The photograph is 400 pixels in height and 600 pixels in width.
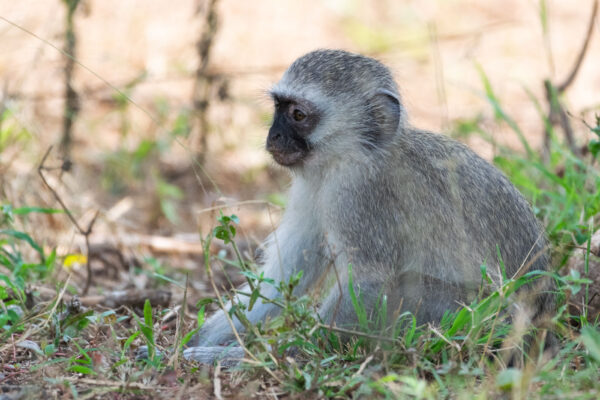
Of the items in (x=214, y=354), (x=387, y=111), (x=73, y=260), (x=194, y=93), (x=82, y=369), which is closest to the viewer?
(x=82, y=369)

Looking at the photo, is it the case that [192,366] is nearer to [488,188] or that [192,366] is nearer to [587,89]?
Result: [488,188]

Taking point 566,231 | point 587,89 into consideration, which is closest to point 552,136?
point 566,231

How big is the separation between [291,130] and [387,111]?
56cm

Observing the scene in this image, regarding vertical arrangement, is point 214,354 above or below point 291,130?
below

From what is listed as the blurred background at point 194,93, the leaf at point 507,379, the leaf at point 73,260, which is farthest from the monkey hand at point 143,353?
the leaf at point 73,260

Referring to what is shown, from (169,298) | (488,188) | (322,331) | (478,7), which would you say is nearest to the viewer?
(322,331)

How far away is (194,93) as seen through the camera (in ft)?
25.7

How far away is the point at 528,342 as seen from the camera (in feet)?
13.0

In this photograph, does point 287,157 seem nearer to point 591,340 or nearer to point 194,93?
point 591,340

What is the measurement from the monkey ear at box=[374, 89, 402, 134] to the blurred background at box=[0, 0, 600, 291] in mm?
427

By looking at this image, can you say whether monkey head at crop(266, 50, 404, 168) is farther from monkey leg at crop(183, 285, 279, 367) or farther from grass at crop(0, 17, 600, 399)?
monkey leg at crop(183, 285, 279, 367)

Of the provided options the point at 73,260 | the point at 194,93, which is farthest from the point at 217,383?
the point at 194,93

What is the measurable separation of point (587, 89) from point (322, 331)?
7636mm

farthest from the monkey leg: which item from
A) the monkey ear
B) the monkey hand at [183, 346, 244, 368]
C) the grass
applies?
the monkey ear
